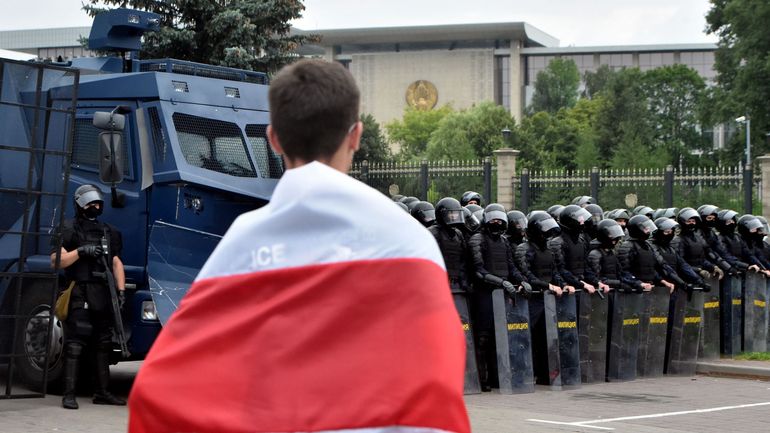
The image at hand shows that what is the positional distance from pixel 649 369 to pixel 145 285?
6777 millimetres

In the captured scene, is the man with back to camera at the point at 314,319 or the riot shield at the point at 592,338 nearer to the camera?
the man with back to camera at the point at 314,319

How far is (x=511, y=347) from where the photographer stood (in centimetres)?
1433

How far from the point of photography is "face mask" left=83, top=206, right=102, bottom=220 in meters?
11.8

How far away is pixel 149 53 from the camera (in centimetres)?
2759

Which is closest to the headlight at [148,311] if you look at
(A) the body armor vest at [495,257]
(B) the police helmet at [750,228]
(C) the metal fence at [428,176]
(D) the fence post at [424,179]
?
(A) the body armor vest at [495,257]

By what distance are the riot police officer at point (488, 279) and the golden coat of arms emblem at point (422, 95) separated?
117790 millimetres

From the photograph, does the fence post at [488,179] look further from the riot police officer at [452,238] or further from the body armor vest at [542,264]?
the riot police officer at [452,238]

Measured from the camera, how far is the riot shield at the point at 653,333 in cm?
1625

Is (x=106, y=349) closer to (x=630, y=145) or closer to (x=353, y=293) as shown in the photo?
(x=353, y=293)

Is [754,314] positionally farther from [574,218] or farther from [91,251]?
[91,251]

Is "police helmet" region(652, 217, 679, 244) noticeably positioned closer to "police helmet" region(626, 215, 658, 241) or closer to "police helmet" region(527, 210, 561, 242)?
"police helmet" region(626, 215, 658, 241)

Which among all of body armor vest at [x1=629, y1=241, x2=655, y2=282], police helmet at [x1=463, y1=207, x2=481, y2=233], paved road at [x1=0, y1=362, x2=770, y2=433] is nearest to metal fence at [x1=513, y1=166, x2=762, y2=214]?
body armor vest at [x1=629, y1=241, x2=655, y2=282]

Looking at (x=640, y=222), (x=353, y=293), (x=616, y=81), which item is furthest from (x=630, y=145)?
(x=353, y=293)

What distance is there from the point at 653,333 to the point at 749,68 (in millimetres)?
38314
